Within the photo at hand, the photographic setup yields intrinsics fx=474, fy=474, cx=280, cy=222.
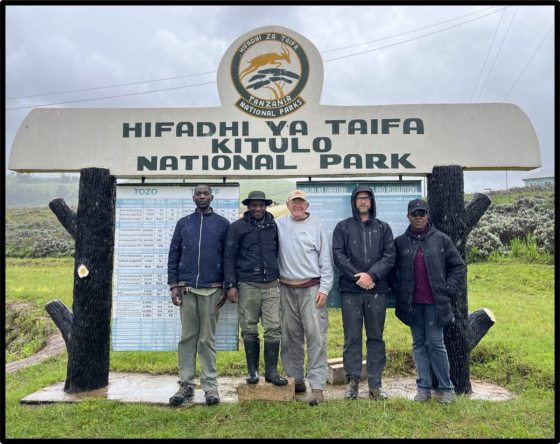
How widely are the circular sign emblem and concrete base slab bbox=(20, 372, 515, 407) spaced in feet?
10.4

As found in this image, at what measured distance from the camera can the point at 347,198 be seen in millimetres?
5684

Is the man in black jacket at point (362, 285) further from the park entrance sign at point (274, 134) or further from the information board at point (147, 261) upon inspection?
the information board at point (147, 261)

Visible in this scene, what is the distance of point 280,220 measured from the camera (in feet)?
16.8

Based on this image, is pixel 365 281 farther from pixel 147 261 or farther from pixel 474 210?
pixel 147 261

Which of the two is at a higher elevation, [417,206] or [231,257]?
[417,206]

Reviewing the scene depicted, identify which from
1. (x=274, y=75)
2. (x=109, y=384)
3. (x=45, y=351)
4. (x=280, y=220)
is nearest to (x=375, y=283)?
(x=280, y=220)

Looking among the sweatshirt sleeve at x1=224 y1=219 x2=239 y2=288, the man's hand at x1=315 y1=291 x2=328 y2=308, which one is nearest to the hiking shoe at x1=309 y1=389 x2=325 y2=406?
the man's hand at x1=315 y1=291 x2=328 y2=308

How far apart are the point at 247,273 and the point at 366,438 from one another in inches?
74.9

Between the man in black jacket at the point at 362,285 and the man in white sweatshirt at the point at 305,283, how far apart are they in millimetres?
202

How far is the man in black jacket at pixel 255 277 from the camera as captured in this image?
16.0 feet

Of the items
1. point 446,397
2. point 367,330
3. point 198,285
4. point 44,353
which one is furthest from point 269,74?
point 44,353

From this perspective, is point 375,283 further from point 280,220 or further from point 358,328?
point 280,220

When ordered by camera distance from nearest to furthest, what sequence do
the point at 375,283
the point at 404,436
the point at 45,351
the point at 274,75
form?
the point at 404,436
the point at 375,283
the point at 274,75
the point at 45,351

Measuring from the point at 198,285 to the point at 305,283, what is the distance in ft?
3.66
